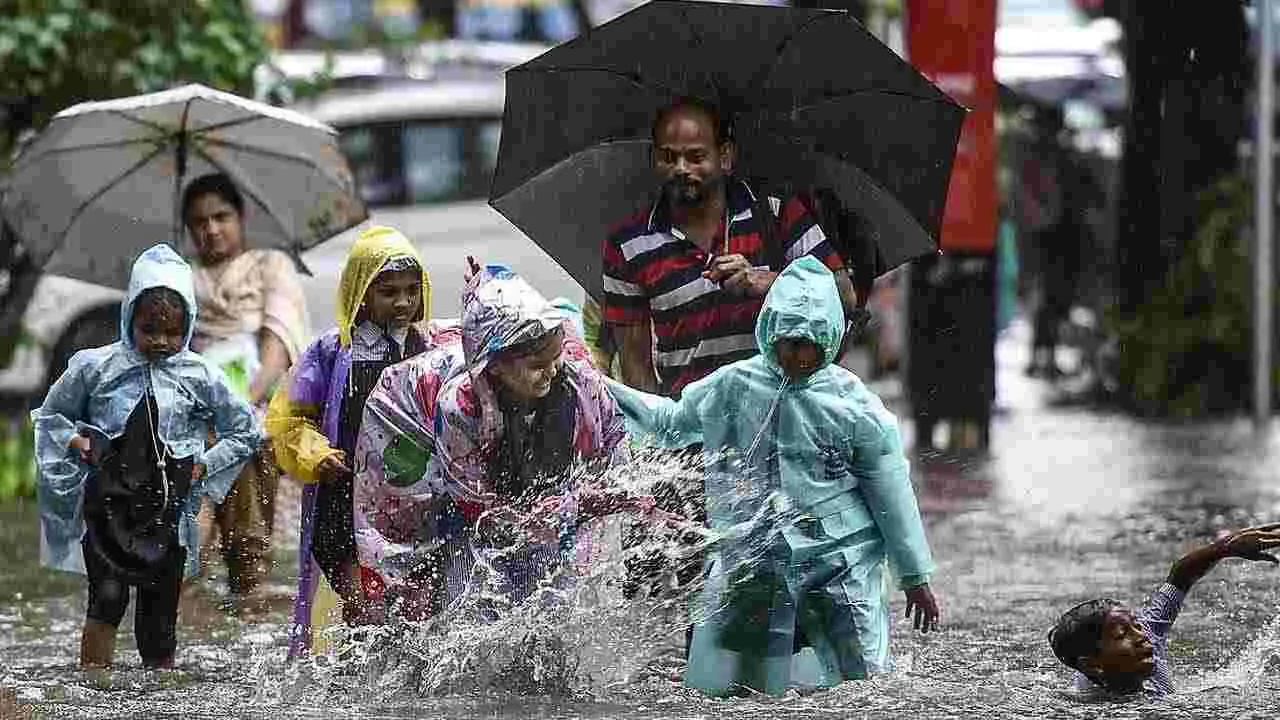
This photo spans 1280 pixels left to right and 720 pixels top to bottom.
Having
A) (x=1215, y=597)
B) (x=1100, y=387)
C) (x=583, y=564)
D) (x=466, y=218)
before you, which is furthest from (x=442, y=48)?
(x=583, y=564)

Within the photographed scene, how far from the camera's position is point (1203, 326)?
17578 mm

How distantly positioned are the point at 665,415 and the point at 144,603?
72.0 inches

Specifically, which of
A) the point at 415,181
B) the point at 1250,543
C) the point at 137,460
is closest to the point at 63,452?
the point at 137,460

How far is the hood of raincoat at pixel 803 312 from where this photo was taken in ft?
22.7

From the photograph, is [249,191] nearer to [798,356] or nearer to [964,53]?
[798,356]

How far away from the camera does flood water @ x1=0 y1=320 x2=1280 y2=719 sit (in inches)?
282

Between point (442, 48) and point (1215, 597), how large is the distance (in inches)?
506

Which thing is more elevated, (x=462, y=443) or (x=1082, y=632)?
(x=462, y=443)

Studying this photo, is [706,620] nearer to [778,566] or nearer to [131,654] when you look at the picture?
[778,566]

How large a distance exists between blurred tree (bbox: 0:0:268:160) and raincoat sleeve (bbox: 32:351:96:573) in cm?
529

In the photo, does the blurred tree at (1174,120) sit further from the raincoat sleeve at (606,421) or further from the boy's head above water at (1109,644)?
the raincoat sleeve at (606,421)

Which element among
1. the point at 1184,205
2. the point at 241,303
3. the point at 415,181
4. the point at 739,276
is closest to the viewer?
the point at 739,276

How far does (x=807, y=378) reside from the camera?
23.0 feet

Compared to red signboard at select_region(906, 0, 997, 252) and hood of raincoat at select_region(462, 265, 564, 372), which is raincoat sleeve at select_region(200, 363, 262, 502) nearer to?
hood of raincoat at select_region(462, 265, 564, 372)
